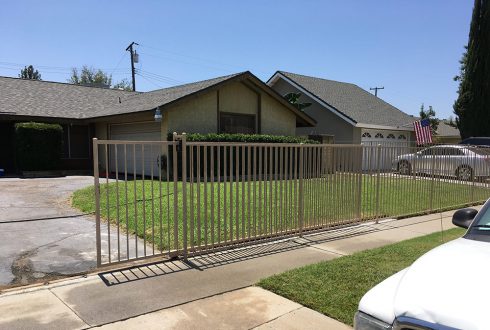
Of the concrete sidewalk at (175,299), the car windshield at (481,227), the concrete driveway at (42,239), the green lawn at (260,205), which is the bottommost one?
the concrete sidewalk at (175,299)

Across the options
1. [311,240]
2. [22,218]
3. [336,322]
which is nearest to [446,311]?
[336,322]

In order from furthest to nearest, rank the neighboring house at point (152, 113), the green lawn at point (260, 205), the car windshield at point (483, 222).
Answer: the neighboring house at point (152, 113), the green lawn at point (260, 205), the car windshield at point (483, 222)

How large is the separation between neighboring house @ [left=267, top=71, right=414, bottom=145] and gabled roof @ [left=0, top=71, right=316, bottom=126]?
3016 mm

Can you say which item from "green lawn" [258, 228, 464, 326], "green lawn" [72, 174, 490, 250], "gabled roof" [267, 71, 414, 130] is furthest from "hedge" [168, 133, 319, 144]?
"green lawn" [258, 228, 464, 326]

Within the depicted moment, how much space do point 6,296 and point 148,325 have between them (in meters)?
1.87

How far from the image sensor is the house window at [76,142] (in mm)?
20578

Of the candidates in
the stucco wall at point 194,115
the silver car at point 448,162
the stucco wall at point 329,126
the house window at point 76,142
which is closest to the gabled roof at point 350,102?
the stucco wall at point 329,126

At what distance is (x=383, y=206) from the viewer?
1013 centimetres

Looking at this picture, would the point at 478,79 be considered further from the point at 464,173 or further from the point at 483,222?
the point at 483,222

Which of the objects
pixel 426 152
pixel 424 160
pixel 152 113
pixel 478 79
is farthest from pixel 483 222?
pixel 478 79

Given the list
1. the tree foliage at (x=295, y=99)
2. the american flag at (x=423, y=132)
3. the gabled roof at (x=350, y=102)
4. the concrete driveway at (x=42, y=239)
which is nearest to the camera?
the concrete driveway at (x=42, y=239)

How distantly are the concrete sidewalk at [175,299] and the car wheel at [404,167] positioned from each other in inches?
165

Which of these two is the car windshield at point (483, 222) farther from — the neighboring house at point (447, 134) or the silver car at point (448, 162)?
the neighboring house at point (447, 134)

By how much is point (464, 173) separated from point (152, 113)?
36.0ft
